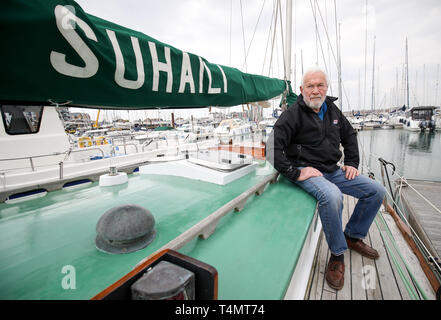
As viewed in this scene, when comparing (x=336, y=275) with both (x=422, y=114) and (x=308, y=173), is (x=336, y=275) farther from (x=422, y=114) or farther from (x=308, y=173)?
(x=422, y=114)

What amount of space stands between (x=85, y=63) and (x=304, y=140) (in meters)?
2.09

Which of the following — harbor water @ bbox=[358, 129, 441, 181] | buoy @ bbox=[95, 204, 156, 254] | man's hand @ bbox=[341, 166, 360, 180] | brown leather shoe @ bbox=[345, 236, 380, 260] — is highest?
man's hand @ bbox=[341, 166, 360, 180]

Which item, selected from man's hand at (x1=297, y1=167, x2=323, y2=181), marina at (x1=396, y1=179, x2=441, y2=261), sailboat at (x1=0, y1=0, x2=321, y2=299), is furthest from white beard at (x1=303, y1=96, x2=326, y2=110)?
marina at (x1=396, y1=179, x2=441, y2=261)

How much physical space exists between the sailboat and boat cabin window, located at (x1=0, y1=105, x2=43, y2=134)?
9.39 ft

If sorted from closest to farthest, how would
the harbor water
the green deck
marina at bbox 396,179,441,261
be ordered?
the green deck, marina at bbox 396,179,441,261, the harbor water

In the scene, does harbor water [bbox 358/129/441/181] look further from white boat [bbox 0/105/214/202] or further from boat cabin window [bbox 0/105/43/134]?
boat cabin window [bbox 0/105/43/134]

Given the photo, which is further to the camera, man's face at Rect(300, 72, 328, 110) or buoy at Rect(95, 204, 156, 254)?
man's face at Rect(300, 72, 328, 110)

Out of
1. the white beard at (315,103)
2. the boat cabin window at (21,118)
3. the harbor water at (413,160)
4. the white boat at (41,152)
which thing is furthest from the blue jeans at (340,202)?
the harbor water at (413,160)

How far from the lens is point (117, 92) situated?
4.58 ft

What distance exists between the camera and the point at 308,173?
215 cm

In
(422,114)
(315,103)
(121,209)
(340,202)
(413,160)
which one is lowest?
(413,160)

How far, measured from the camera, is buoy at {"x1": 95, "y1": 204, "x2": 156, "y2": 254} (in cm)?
136

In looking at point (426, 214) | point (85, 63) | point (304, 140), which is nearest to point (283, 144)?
point (304, 140)
